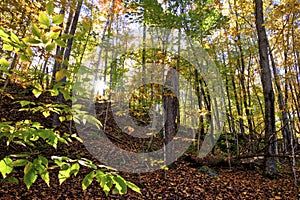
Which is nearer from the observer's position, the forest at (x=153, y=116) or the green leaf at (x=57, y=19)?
the green leaf at (x=57, y=19)

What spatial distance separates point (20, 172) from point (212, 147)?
6.97 metres

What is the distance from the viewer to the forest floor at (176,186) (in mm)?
3778

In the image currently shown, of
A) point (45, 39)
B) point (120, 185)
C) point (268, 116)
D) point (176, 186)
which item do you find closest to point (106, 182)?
point (120, 185)

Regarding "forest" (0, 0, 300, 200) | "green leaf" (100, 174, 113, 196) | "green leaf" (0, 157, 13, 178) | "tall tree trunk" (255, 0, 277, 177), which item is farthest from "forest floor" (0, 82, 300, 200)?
"green leaf" (100, 174, 113, 196)

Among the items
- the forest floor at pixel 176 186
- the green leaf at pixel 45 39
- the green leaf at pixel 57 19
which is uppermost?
the green leaf at pixel 57 19

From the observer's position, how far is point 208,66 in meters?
8.45

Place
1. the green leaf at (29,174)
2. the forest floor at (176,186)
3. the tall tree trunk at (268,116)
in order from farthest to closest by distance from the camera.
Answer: the tall tree trunk at (268,116) → the forest floor at (176,186) → the green leaf at (29,174)

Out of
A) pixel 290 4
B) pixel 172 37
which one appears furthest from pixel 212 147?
pixel 290 4

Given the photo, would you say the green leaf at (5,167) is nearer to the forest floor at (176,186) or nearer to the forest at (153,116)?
the forest at (153,116)

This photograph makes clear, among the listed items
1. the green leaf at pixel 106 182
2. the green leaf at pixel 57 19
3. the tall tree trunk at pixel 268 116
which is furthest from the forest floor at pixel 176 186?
the green leaf at pixel 57 19

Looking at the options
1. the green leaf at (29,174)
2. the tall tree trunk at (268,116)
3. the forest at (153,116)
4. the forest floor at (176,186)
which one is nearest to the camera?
the green leaf at (29,174)

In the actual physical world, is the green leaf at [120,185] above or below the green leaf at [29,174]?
below

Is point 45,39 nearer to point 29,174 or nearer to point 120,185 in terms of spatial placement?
point 29,174

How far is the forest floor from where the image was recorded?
3778 mm
